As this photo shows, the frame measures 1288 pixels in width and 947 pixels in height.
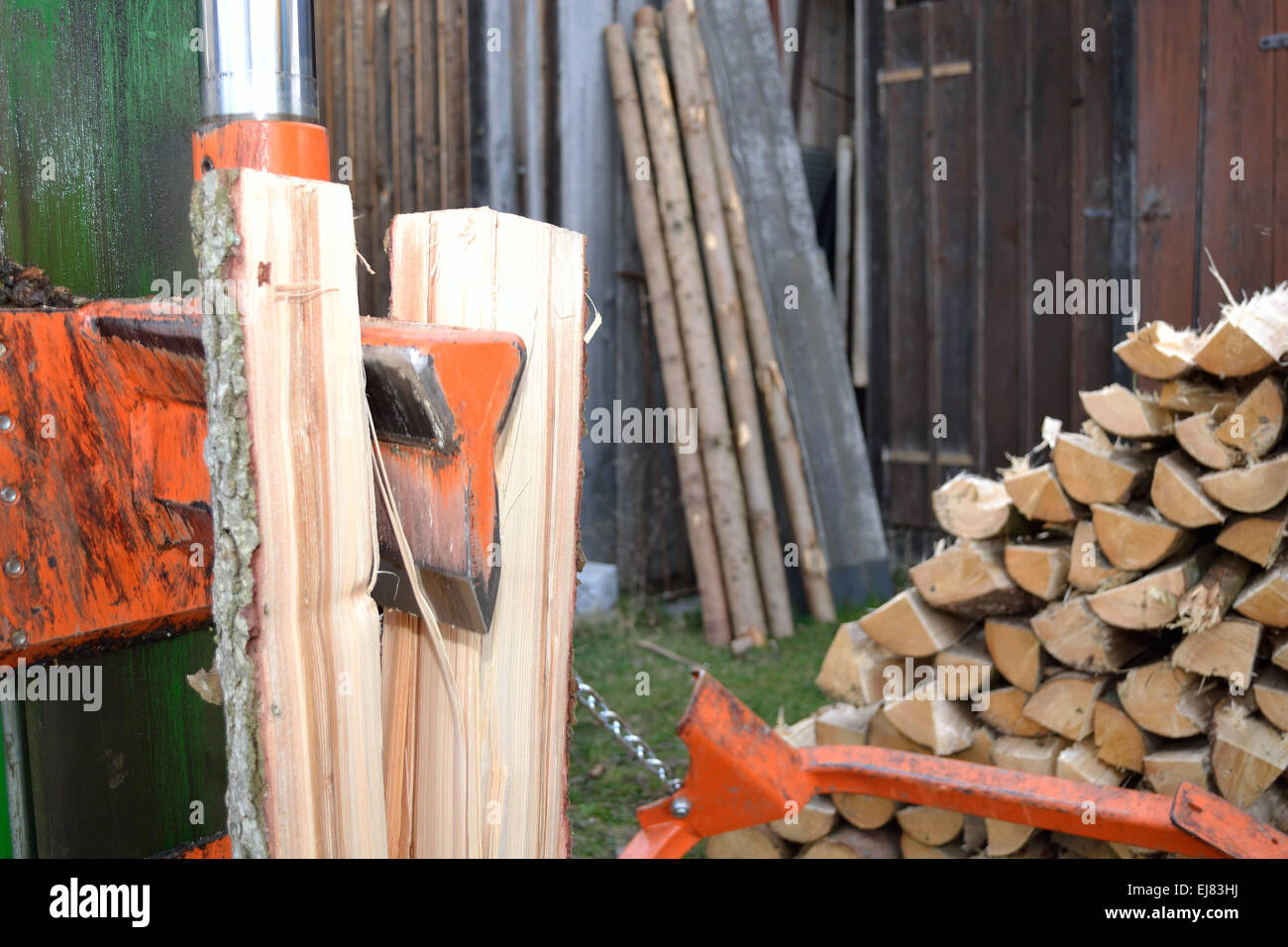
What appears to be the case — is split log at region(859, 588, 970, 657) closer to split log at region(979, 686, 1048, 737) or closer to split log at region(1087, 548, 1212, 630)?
split log at region(979, 686, 1048, 737)

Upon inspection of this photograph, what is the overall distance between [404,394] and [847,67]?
6.36 meters

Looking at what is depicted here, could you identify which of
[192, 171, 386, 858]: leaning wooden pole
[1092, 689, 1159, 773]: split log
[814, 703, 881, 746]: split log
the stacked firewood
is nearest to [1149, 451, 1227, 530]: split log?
the stacked firewood

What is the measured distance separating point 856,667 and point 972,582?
15.3 inches

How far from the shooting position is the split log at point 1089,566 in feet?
8.04

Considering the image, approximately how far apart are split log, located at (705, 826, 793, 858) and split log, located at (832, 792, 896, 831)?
20 cm

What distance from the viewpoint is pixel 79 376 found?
1.31 metres

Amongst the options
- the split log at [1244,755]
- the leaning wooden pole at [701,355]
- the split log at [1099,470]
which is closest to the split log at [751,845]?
the split log at [1244,755]

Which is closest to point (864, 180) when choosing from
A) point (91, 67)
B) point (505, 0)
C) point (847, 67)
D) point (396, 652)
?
point (847, 67)

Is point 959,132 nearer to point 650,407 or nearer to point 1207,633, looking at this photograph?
point 650,407

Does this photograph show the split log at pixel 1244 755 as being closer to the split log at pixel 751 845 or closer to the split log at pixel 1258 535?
the split log at pixel 1258 535

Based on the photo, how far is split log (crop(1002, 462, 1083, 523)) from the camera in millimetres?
2525

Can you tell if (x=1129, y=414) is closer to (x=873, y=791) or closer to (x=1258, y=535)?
(x=1258, y=535)

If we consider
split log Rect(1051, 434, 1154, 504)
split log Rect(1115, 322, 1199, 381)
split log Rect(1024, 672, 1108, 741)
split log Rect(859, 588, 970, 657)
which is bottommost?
split log Rect(1024, 672, 1108, 741)

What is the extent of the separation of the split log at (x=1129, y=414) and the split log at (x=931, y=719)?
30.3 inches
